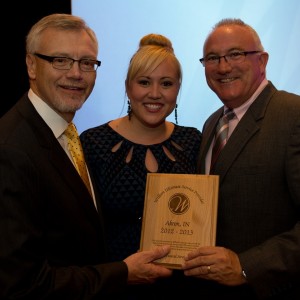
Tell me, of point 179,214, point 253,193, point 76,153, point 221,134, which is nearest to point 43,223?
point 76,153

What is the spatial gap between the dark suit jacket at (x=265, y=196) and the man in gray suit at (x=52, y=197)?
15.2 inches

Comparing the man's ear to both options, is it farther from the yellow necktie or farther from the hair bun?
the hair bun

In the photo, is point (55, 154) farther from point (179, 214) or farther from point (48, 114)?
point (179, 214)

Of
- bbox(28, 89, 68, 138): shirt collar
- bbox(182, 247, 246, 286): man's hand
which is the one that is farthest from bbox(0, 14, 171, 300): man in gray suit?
bbox(182, 247, 246, 286): man's hand

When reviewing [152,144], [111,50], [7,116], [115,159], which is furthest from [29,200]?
[111,50]

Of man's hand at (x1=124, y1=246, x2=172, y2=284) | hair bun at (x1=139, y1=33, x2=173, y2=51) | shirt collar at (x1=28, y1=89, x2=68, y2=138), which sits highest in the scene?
hair bun at (x1=139, y1=33, x2=173, y2=51)

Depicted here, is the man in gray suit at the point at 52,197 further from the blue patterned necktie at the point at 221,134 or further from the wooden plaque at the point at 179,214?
the blue patterned necktie at the point at 221,134

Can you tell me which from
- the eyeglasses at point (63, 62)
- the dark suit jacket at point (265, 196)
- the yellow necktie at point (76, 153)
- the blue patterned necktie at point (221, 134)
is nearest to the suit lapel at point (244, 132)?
the dark suit jacket at point (265, 196)

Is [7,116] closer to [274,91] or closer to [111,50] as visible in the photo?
[274,91]

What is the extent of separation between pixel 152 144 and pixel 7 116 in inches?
38.5

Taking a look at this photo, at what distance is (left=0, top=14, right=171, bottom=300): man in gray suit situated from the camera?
189 centimetres

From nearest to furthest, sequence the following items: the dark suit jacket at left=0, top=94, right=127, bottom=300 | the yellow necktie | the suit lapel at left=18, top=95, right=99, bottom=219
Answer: the dark suit jacket at left=0, top=94, right=127, bottom=300 < the suit lapel at left=18, top=95, right=99, bottom=219 < the yellow necktie

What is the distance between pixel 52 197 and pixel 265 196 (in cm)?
98

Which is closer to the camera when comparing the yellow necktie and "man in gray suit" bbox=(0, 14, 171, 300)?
"man in gray suit" bbox=(0, 14, 171, 300)
